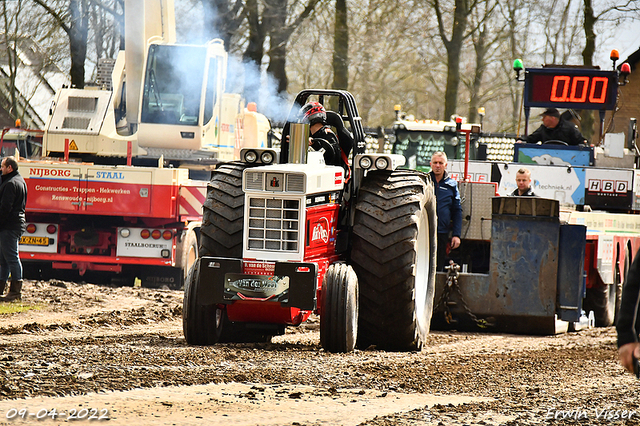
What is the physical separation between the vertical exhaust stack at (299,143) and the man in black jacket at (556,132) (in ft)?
25.9

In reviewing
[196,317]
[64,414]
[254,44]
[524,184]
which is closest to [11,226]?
[196,317]

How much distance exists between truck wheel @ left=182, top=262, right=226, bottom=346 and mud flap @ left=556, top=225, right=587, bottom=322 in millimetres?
3913

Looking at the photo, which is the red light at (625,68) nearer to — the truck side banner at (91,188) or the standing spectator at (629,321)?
the truck side banner at (91,188)

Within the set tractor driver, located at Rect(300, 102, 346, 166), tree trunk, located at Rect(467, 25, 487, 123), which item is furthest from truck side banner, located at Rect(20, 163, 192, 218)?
tree trunk, located at Rect(467, 25, 487, 123)

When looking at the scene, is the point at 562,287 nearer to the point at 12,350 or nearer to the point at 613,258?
the point at 613,258

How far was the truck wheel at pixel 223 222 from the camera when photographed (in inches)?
306

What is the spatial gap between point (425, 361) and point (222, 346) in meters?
1.76

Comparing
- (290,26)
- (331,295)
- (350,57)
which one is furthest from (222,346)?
(350,57)

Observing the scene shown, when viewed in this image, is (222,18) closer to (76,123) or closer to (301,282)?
(76,123)

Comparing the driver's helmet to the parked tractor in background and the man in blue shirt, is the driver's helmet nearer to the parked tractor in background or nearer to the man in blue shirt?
the man in blue shirt

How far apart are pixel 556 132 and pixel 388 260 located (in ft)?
25.9

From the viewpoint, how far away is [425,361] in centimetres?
774

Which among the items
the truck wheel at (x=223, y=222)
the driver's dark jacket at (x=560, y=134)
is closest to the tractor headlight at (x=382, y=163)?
the truck wheel at (x=223, y=222)

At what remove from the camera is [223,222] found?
25.7ft
